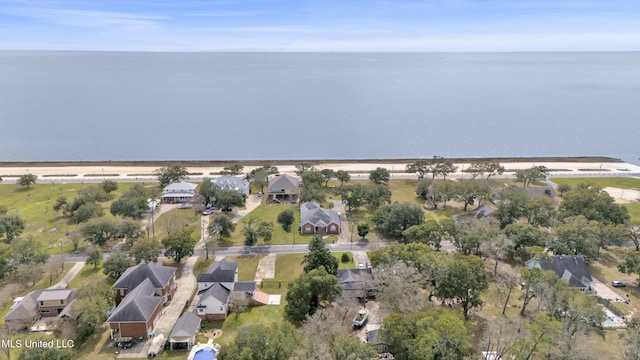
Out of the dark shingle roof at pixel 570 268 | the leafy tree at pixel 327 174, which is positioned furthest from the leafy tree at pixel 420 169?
the dark shingle roof at pixel 570 268

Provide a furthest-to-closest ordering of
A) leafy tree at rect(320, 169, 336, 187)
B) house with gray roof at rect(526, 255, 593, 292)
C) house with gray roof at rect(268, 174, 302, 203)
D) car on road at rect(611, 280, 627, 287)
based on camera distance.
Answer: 1. leafy tree at rect(320, 169, 336, 187)
2. house with gray roof at rect(268, 174, 302, 203)
3. car on road at rect(611, 280, 627, 287)
4. house with gray roof at rect(526, 255, 593, 292)

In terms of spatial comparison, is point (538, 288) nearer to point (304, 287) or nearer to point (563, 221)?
point (304, 287)

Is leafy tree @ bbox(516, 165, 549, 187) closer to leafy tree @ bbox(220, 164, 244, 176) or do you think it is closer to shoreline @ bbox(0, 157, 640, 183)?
shoreline @ bbox(0, 157, 640, 183)

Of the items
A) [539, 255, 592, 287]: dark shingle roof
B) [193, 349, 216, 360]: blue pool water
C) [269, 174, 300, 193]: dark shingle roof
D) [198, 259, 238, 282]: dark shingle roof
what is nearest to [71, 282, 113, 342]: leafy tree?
[198, 259, 238, 282]: dark shingle roof

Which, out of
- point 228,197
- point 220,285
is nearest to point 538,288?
point 220,285

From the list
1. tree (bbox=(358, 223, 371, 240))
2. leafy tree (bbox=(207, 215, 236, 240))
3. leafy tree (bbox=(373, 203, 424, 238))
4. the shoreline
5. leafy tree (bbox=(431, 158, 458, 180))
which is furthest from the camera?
the shoreline

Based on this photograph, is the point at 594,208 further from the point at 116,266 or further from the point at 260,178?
the point at 116,266

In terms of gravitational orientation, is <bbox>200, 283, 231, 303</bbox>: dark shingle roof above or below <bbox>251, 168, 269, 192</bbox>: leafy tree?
below
